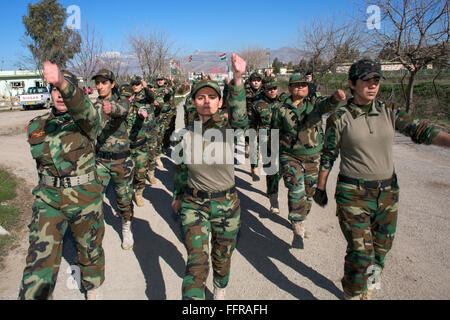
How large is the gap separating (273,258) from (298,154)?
1.45 metres

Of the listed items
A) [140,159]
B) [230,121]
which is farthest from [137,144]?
[230,121]

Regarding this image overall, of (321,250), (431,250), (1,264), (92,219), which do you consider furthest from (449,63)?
(1,264)

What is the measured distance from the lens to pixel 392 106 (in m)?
2.90

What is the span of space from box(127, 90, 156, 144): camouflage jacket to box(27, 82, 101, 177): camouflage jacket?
222 cm

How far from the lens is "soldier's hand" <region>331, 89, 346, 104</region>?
8.74 feet

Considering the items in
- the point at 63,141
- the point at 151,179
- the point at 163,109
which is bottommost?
the point at 151,179

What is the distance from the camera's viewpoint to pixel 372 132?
9.16ft

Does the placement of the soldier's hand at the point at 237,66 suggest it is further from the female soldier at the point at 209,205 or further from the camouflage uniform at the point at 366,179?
the camouflage uniform at the point at 366,179

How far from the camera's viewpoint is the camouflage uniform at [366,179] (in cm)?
278

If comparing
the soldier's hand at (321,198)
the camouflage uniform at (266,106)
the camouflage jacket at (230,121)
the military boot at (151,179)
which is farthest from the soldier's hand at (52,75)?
Result: the military boot at (151,179)

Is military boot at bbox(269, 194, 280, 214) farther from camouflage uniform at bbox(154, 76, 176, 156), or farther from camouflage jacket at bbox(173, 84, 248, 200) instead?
camouflage uniform at bbox(154, 76, 176, 156)

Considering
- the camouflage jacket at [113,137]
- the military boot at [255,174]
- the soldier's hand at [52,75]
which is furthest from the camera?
the military boot at [255,174]

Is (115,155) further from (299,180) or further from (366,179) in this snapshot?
(366,179)

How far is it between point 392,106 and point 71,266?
410 cm
